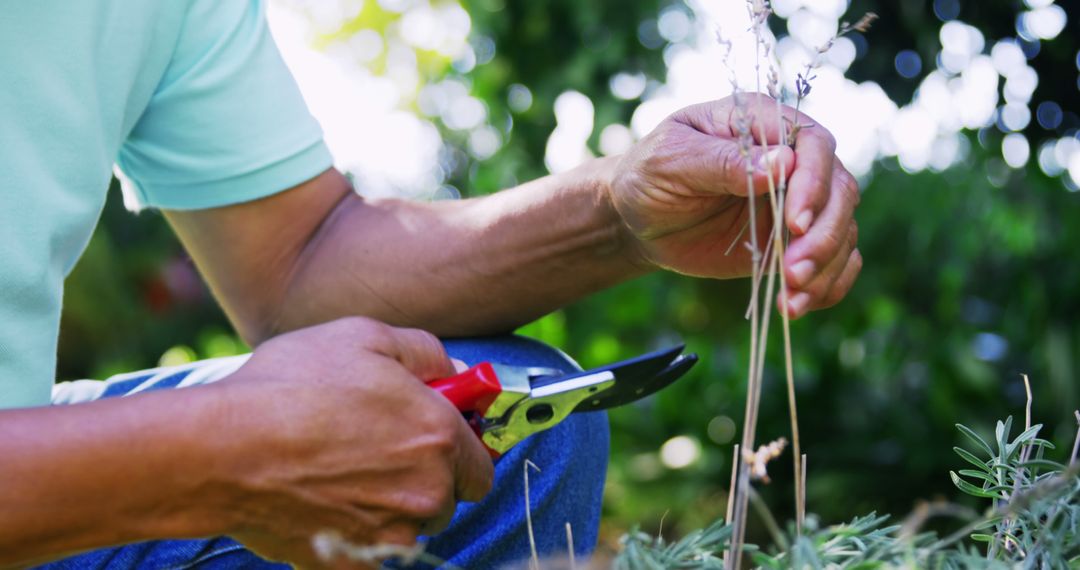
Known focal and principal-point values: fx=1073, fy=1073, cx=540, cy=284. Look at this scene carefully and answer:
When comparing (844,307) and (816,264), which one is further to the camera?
(844,307)

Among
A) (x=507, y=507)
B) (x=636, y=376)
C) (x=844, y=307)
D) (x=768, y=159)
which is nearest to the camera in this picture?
(x=768, y=159)

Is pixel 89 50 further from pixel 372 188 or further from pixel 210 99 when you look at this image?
pixel 372 188

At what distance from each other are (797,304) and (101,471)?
53cm

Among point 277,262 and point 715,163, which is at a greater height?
point 715,163

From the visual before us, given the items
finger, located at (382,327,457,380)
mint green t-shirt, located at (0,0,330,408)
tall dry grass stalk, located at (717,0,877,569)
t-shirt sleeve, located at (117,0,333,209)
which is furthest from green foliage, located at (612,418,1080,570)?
t-shirt sleeve, located at (117,0,333,209)

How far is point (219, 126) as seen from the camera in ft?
4.46

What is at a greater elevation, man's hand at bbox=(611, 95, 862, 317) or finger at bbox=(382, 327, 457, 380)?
man's hand at bbox=(611, 95, 862, 317)

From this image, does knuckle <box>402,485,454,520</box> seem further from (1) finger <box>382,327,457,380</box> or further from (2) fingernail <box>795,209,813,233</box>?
(2) fingernail <box>795,209,813,233</box>

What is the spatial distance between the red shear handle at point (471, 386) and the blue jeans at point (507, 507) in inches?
9.6

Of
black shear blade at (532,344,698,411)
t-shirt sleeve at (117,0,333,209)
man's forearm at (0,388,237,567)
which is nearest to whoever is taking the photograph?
man's forearm at (0,388,237,567)

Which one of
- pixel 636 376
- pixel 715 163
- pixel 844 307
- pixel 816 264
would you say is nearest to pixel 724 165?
pixel 715 163

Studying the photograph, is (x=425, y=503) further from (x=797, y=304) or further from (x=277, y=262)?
(x=277, y=262)

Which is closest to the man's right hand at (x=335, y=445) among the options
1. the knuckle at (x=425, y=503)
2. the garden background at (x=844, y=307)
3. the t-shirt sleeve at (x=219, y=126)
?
the knuckle at (x=425, y=503)

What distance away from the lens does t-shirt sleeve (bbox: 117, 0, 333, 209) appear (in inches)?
52.7
